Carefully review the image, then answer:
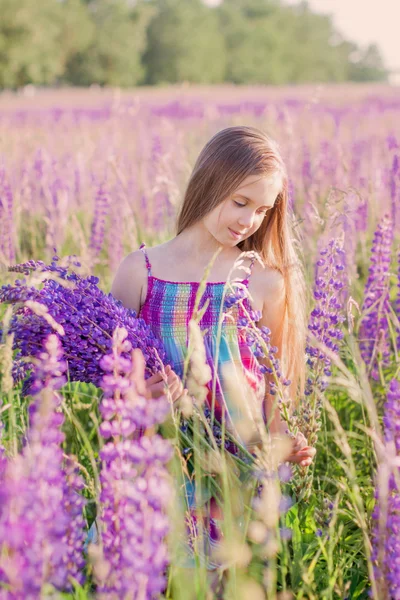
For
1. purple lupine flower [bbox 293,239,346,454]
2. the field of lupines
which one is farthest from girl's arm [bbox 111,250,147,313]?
purple lupine flower [bbox 293,239,346,454]

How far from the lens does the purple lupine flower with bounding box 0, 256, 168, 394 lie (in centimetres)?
166

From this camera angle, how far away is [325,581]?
163 centimetres

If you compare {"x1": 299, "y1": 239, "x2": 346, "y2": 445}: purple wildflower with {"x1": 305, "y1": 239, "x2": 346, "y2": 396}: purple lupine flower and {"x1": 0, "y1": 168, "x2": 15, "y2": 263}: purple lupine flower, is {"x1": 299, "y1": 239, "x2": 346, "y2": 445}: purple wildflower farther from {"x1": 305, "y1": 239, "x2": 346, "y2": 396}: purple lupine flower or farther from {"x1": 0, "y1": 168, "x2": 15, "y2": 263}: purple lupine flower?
{"x1": 0, "y1": 168, "x2": 15, "y2": 263}: purple lupine flower

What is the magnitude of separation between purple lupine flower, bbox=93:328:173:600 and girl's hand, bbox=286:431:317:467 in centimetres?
72

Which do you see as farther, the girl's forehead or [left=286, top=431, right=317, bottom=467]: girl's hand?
the girl's forehead

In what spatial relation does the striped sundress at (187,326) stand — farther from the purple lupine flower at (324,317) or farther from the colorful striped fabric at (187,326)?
the purple lupine flower at (324,317)

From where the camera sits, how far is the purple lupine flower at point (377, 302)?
2324 mm

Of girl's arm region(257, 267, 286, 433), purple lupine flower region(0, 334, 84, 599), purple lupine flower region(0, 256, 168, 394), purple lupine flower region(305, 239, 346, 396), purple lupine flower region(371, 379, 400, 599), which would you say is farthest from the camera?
girl's arm region(257, 267, 286, 433)

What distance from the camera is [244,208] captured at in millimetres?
2105

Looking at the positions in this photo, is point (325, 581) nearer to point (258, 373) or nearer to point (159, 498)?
point (258, 373)

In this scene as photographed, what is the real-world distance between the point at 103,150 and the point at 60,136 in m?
Answer: 1.95

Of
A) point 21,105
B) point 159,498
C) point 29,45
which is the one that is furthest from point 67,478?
point 29,45

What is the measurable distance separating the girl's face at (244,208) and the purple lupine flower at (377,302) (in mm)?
412

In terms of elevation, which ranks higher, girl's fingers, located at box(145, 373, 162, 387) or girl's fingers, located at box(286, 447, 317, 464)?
girl's fingers, located at box(145, 373, 162, 387)
